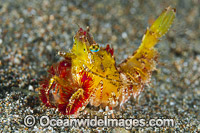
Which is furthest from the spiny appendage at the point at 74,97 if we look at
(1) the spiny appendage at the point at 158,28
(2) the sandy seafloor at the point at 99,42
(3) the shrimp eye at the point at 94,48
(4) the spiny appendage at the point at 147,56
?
(1) the spiny appendage at the point at 158,28

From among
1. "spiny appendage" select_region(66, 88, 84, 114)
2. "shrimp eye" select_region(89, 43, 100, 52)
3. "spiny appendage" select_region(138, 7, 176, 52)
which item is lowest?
"spiny appendage" select_region(66, 88, 84, 114)

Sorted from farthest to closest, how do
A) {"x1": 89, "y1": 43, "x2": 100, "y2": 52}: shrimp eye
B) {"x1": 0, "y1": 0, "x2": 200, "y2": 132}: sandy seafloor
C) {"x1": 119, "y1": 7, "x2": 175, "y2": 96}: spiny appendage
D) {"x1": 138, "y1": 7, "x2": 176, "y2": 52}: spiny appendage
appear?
{"x1": 138, "y1": 7, "x2": 176, "y2": 52}: spiny appendage < {"x1": 119, "y1": 7, "x2": 175, "y2": 96}: spiny appendage < {"x1": 0, "y1": 0, "x2": 200, "y2": 132}: sandy seafloor < {"x1": 89, "y1": 43, "x2": 100, "y2": 52}: shrimp eye

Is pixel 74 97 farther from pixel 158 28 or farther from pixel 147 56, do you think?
pixel 158 28

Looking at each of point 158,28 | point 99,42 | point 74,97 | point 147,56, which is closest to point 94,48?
point 74,97

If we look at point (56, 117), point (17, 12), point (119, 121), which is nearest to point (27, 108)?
point (56, 117)

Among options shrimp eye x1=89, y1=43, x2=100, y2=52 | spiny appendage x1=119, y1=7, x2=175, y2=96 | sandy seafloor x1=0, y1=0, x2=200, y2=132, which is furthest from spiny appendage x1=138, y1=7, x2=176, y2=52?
shrimp eye x1=89, y1=43, x2=100, y2=52

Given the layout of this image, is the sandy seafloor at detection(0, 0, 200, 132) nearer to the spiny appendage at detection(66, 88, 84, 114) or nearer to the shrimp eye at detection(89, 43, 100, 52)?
the spiny appendage at detection(66, 88, 84, 114)
